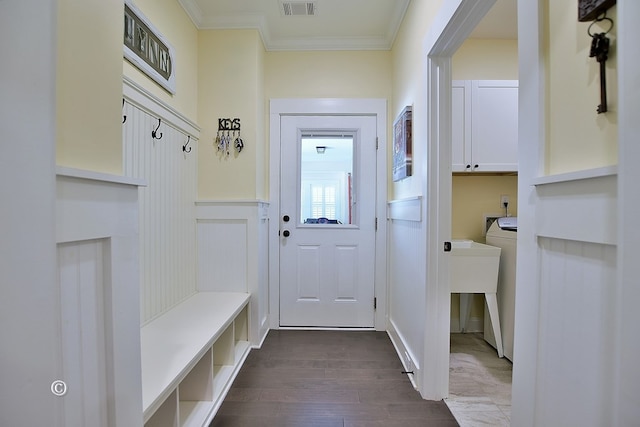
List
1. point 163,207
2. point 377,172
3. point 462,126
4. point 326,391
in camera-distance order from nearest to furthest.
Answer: point 326,391 → point 163,207 → point 462,126 → point 377,172

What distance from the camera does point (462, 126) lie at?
83.6 inches

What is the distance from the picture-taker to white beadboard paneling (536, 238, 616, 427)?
22.8 inches

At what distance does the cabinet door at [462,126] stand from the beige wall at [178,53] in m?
1.98

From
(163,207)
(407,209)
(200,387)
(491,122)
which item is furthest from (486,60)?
(200,387)

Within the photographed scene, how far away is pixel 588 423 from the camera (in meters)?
0.62

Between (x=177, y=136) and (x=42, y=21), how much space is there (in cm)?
149

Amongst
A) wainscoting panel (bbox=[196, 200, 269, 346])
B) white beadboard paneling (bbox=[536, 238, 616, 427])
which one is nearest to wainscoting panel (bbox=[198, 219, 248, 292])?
wainscoting panel (bbox=[196, 200, 269, 346])

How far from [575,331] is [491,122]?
191cm

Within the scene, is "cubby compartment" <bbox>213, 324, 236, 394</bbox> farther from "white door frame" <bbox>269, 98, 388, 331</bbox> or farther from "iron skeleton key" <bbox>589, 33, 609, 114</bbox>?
"iron skeleton key" <bbox>589, 33, 609, 114</bbox>

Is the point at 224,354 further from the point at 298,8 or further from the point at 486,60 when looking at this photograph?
the point at 486,60

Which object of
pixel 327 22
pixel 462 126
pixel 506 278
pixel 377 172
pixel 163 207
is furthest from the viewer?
pixel 377 172

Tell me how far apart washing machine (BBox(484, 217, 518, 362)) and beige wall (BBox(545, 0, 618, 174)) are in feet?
4.71

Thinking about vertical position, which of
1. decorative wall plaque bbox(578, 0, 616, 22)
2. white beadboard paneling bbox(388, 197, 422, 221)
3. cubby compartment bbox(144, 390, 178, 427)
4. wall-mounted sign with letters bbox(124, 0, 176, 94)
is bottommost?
cubby compartment bbox(144, 390, 178, 427)

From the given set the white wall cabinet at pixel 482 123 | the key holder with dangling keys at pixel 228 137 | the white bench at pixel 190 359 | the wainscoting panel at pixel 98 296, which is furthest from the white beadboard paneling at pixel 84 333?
the white wall cabinet at pixel 482 123
